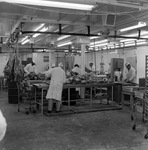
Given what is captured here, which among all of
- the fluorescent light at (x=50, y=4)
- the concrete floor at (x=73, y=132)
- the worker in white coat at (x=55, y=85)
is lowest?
the concrete floor at (x=73, y=132)

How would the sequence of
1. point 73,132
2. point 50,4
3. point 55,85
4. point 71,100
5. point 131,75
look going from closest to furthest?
point 50,4, point 73,132, point 55,85, point 71,100, point 131,75

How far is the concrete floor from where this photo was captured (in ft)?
12.0

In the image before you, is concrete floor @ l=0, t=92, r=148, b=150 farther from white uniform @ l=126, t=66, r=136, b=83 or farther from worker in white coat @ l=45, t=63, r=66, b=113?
white uniform @ l=126, t=66, r=136, b=83

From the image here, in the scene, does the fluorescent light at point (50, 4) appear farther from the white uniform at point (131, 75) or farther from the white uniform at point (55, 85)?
the white uniform at point (131, 75)

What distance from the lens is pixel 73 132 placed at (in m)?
4.39

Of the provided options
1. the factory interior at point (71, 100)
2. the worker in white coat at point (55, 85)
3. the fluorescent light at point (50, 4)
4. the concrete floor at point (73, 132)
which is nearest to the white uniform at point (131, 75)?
the factory interior at point (71, 100)

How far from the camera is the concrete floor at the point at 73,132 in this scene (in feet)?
12.0

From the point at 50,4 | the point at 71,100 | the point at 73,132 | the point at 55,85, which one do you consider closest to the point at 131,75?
the point at 71,100

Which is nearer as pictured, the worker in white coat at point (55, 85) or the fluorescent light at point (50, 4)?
the fluorescent light at point (50, 4)

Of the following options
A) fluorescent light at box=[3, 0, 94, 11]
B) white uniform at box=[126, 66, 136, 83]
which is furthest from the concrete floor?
fluorescent light at box=[3, 0, 94, 11]

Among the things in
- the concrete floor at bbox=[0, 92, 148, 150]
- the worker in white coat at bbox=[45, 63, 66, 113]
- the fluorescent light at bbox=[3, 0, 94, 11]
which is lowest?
the concrete floor at bbox=[0, 92, 148, 150]

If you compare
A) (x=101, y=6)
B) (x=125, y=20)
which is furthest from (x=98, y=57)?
(x=101, y=6)

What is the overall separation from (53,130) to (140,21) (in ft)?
13.0

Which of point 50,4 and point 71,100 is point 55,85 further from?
point 50,4
